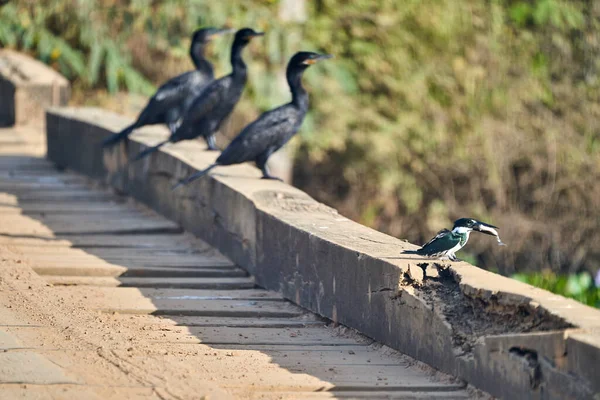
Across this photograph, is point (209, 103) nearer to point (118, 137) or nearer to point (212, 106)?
point (212, 106)

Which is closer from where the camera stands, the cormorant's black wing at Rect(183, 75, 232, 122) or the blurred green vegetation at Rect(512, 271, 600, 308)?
the cormorant's black wing at Rect(183, 75, 232, 122)

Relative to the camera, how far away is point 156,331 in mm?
5211

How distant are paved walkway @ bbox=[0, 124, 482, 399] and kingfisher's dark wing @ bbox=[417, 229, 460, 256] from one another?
479 mm

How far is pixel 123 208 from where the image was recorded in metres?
8.90

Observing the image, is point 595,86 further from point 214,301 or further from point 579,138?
point 214,301

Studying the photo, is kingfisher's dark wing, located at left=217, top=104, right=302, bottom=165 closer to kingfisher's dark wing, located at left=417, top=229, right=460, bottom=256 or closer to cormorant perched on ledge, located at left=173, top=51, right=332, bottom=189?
cormorant perched on ledge, located at left=173, top=51, right=332, bottom=189

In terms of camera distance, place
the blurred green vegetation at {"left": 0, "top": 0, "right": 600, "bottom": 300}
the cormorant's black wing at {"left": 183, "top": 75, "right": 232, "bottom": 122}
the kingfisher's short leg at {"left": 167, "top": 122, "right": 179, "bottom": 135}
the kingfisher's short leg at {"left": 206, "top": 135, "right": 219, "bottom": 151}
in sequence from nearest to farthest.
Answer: the cormorant's black wing at {"left": 183, "top": 75, "right": 232, "bottom": 122}
the kingfisher's short leg at {"left": 206, "top": 135, "right": 219, "bottom": 151}
the kingfisher's short leg at {"left": 167, "top": 122, "right": 179, "bottom": 135}
the blurred green vegetation at {"left": 0, "top": 0, "right": 600, "bottom": 300}

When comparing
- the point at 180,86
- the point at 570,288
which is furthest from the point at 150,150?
the point at 570,288

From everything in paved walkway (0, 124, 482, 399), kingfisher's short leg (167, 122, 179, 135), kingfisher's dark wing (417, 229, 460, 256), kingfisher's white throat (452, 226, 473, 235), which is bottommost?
paved walkway (0, 124, 482, 399)

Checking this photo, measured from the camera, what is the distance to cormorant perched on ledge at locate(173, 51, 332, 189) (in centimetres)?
750

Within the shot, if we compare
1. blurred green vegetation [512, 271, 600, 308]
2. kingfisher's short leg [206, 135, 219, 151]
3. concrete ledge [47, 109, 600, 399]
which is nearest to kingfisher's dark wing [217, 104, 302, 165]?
concrete ledge [47, 109, 600, 399]

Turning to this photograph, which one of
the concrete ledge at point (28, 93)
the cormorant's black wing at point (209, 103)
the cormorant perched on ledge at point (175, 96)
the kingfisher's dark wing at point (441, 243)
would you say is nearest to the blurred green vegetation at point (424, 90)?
the concrete ledge at point (28, 93)

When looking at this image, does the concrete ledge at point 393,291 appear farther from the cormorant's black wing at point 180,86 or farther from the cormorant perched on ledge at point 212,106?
the cormorant's black wing at point 180,86

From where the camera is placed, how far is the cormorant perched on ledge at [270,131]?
7.50 m
